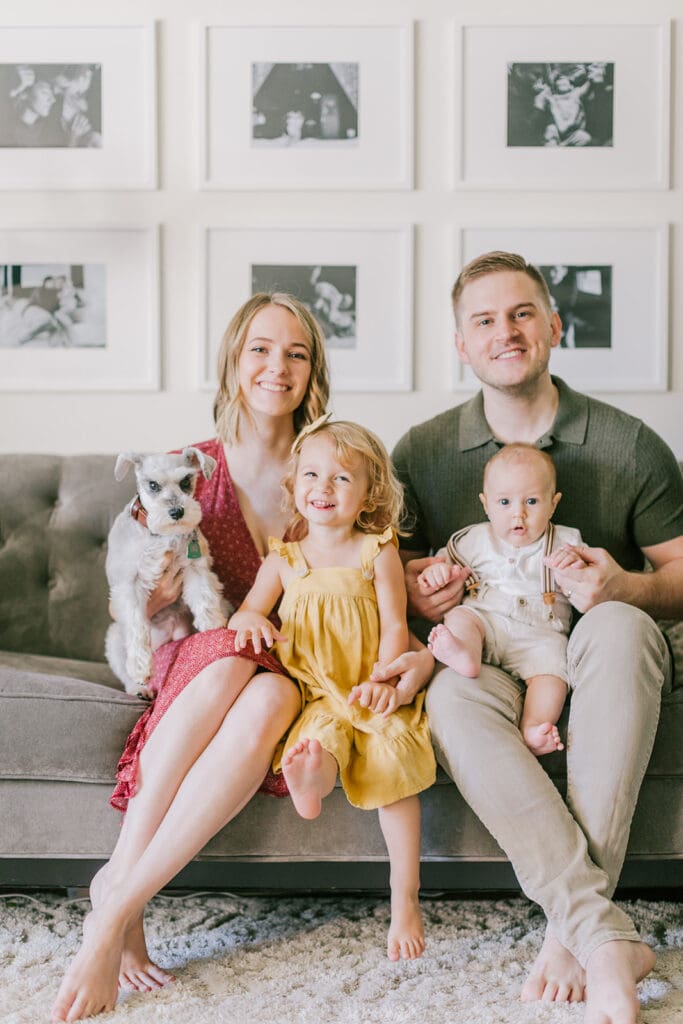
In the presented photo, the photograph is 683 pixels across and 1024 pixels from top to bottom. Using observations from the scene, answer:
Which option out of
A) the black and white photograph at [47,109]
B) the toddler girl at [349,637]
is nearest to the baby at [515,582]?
the toddler girl at [349,637]

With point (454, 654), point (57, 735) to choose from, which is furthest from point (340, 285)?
point (57, 735)

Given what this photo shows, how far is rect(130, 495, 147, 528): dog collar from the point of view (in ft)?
6.87

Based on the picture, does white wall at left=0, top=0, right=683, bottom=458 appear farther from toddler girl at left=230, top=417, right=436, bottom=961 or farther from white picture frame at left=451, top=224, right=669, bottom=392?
toddler girl at left=230, top=417, right=436, bottom=961

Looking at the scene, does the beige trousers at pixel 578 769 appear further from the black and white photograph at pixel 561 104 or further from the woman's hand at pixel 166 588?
the black and white photograph at pixel 561 104

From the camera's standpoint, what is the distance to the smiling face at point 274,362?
2250 millimetres

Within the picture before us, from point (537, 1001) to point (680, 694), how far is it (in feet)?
2.04

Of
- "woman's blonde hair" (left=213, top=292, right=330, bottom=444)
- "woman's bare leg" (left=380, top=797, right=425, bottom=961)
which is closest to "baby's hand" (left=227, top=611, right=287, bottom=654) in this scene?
"woman's bare leg" (left=380, top=797, right=425, bottom=961)

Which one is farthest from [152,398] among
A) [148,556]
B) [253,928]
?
[253,928]

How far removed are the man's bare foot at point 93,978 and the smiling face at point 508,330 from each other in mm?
1398

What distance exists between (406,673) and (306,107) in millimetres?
1971

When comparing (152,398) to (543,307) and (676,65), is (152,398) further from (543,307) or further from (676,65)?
(676,65)

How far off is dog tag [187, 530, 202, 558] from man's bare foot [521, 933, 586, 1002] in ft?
3.30

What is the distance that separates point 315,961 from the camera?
6.08ft

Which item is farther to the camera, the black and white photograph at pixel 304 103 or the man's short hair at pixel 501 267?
the black and white photograph at pixel 304 103
